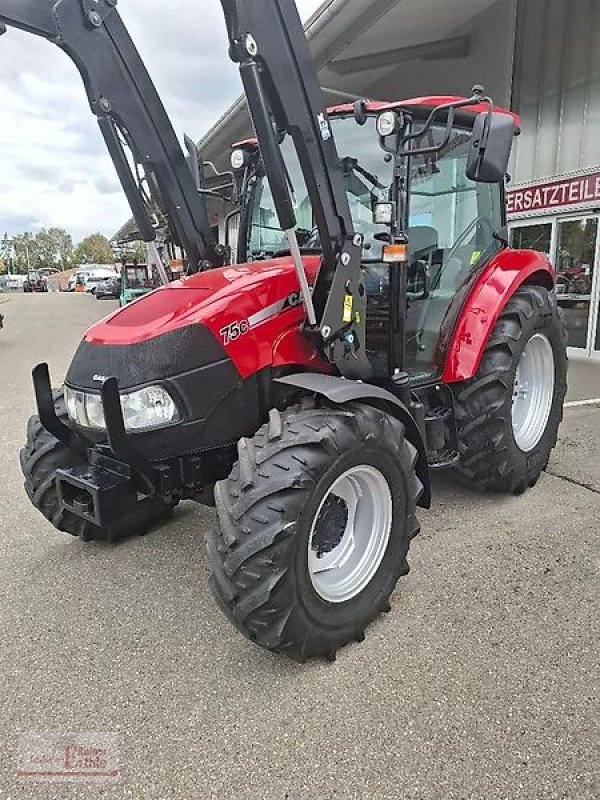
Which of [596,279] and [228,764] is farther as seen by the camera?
→ [596,279]

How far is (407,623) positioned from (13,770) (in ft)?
5.10

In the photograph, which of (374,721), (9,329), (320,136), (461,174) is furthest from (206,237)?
(9,329)

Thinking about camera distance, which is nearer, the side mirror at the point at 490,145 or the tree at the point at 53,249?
the side mirror at the point at 490,145

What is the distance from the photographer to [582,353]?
920cm

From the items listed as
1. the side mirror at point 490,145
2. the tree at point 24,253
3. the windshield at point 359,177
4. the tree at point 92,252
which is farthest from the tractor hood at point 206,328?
the tree at point 24,253

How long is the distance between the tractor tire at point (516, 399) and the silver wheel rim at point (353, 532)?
115 centimetres

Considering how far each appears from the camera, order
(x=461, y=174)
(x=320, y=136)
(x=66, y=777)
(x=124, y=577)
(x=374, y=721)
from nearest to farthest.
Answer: (x=66, y=777), (x=374, y=721), (x=320, y=136), (x=124, y=577), (x=461, y=174)

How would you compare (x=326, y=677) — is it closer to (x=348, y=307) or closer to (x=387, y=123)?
(x=348, y=307)

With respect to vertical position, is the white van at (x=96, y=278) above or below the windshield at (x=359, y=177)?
below

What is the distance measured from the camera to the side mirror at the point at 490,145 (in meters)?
2.67

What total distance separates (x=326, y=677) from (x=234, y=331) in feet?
4.64

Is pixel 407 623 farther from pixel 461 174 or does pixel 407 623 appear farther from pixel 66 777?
pixel 461 174
